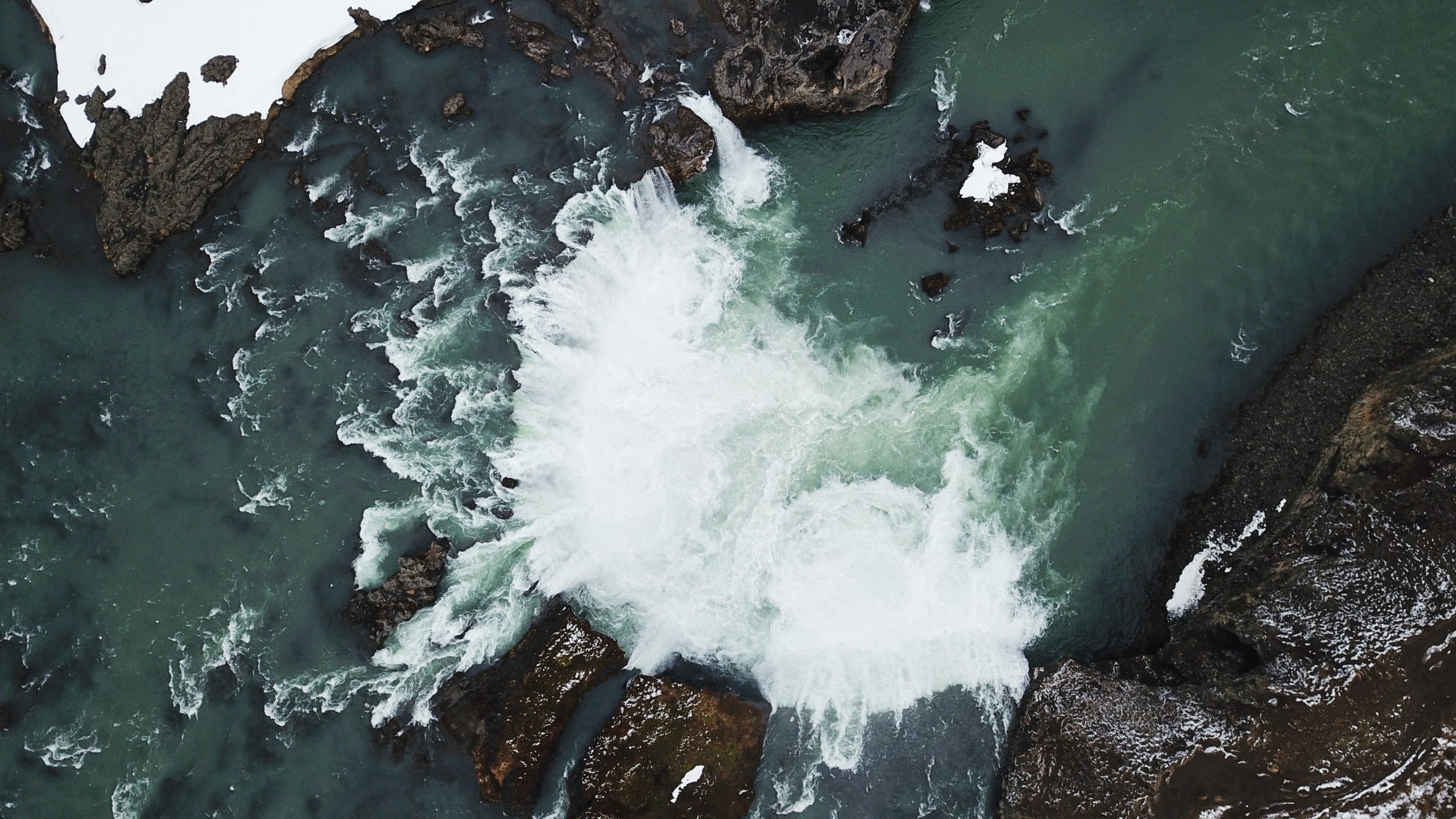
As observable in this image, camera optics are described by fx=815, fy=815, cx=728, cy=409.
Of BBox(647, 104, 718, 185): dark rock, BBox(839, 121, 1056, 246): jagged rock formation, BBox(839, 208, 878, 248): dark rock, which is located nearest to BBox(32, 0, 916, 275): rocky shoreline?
BBox(647, 104, 718, 185): dark rock

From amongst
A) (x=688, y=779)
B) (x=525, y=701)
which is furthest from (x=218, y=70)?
(x=688, y=779)

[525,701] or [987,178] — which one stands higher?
[987,178]

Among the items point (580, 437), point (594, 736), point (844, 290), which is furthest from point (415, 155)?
point (594, 736)

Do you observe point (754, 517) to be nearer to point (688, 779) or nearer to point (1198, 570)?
point (688, 779)

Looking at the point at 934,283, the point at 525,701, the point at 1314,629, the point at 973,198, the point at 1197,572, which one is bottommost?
the point at 525,701

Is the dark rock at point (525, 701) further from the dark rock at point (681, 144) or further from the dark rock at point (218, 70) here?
the dark rock at point (218, 70)

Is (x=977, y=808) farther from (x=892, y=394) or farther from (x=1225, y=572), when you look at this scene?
(x=892, y=394)

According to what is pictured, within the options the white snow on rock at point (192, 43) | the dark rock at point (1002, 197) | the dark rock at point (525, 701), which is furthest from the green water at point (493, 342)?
the white snow on rock at point (192, 43)
